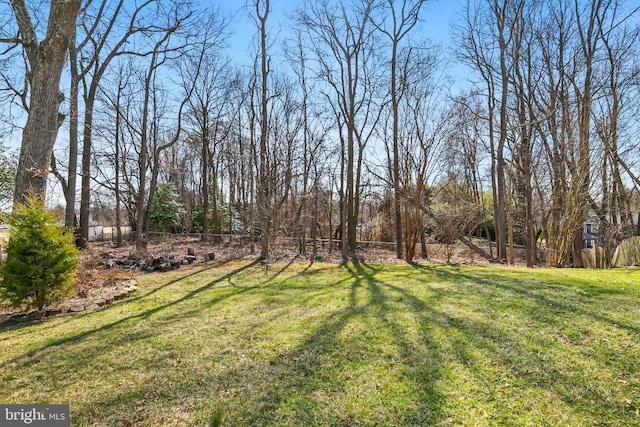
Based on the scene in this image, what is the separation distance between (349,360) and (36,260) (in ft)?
14.0

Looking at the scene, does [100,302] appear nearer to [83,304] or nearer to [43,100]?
[83,304]

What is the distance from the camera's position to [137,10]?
8.08 metres

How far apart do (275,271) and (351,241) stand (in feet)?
11.4

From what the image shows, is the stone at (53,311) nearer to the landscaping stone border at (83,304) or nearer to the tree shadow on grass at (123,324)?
the landscaping stone border at (83,304)

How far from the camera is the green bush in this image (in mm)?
4230

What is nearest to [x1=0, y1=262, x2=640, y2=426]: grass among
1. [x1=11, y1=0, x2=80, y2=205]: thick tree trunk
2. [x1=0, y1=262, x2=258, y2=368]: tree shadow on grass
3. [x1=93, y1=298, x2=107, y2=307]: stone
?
[x1=0, y1=262, x2=258, y2=368]: tree shadow on grass

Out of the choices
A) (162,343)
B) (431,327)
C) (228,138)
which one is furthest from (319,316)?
(228,138)

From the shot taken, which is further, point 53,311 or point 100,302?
point 100,302

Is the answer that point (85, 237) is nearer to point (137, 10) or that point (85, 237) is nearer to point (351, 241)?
point (137, 10)

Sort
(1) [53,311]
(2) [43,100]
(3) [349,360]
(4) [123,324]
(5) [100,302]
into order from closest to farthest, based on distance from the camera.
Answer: (3) [349,360] < (4) [123,324] < (1) [53,311] < (2) [43,100] < (5) [100,302]

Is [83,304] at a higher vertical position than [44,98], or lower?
lower

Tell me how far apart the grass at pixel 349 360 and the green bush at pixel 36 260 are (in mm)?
471

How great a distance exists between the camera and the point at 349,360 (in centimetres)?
293

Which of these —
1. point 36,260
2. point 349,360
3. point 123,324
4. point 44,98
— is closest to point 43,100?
point 44,98
